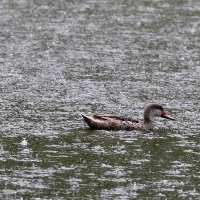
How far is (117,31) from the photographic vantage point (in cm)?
4225

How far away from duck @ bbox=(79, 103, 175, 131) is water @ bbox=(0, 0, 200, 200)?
331 millimetres

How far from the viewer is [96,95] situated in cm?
2831

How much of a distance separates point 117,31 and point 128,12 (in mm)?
6014

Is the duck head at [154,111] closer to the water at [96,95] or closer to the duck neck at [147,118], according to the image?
the duck neck at [147,118]

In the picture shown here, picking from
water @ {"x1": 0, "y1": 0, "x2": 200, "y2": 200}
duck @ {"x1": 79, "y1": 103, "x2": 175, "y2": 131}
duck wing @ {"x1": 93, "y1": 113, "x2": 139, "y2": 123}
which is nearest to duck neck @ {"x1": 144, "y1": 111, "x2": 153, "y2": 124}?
duck @ {"x1": 79, "y1": 103, "x2": 175, "y2": 131}

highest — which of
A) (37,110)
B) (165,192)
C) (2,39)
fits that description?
(2,39)

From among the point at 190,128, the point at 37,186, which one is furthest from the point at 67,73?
the point at 37,186

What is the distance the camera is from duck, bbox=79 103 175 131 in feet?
79.2

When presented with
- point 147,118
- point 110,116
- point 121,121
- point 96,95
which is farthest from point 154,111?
point 96,95

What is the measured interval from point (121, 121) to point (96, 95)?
13.5 ft

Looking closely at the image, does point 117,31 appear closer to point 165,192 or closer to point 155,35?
point 155,35

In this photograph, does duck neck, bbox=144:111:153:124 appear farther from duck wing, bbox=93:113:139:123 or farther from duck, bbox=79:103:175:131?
duck wing, bbox=93:113:139:123

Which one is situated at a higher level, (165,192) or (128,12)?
(128,12)

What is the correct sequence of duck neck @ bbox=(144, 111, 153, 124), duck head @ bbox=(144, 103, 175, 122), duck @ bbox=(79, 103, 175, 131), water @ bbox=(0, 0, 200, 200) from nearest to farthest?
water @ bbox=(0, 0, 200, 200) → duck @ bbox=(79, 103, 175, 131) → duck neck @ bbox=(144, 111, 153, 124) → duck head @ bbox=(144, 103, 175, 122)
